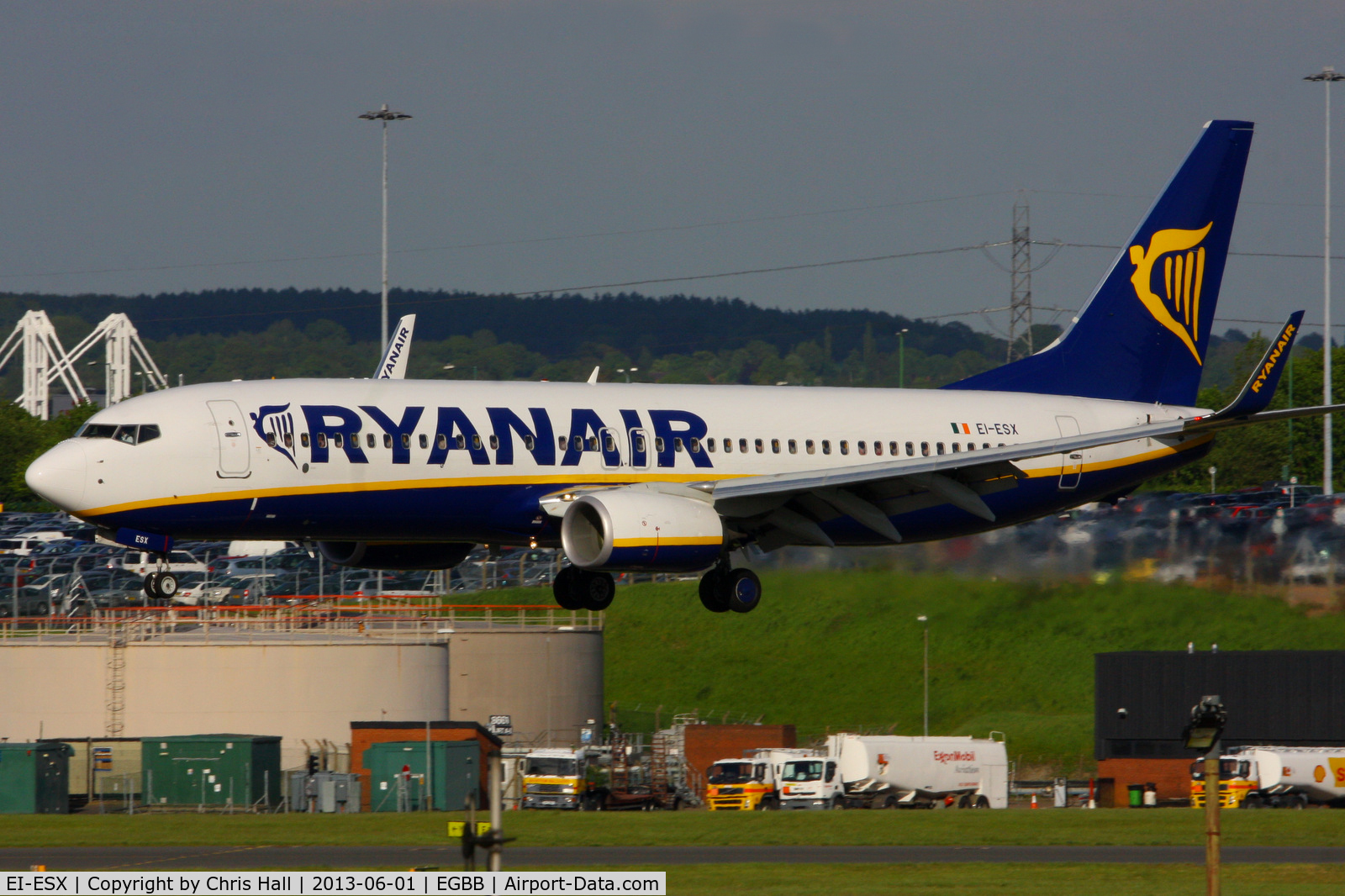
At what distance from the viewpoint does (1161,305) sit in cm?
4997

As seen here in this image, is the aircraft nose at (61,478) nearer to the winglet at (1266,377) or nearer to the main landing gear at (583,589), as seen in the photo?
the main landing gear at (583,589)

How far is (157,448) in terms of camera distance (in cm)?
3575

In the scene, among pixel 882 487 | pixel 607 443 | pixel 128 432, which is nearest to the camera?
pixel 128 432

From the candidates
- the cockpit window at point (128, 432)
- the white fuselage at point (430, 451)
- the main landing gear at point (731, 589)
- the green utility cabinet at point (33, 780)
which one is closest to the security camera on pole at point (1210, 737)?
the main landing gear at point (731, 589)

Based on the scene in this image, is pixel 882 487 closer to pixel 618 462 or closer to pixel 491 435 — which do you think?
pixel 618 462

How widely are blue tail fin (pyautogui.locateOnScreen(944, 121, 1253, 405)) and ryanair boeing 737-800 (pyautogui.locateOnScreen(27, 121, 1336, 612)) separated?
0.41 feet

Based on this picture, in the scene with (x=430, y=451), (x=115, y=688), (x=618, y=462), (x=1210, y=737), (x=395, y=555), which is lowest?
(x=115, y=688)

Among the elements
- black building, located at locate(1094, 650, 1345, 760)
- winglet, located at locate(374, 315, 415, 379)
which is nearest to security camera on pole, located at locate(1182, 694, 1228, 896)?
winglet, located at locate(374, 315, 415, 379)

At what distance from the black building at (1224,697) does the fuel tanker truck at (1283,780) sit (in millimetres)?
5388

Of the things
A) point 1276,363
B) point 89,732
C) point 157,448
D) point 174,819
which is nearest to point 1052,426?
point 1276,363

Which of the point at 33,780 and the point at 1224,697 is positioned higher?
the point at 1224,697

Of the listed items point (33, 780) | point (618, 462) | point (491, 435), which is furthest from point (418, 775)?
point (491, 435)
